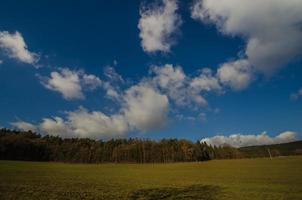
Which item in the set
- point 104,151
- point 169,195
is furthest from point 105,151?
point 169,195

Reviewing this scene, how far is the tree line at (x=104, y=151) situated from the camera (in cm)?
14075

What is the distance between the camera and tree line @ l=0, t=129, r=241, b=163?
141 m

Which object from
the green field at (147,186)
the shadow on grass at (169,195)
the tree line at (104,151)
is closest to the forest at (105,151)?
the tree line at (104,151)

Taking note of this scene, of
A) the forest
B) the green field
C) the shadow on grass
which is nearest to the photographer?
the shadow on grass

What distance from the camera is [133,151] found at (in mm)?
164000

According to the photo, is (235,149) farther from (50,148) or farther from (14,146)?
(14,146)

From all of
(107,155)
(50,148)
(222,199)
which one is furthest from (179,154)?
(222,199)

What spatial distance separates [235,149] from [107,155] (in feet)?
291

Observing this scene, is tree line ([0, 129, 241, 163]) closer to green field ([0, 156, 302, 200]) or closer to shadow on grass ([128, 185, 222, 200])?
green field ([0, 156, 302, 200])

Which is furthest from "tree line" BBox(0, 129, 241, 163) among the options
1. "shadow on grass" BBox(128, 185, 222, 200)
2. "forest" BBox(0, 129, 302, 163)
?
"shadow on grass" BBox(128, 185, 222, 200)

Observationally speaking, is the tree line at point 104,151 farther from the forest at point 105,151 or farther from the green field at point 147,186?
the green field at point 147,186

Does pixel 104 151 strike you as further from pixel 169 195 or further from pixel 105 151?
pixel 169 195

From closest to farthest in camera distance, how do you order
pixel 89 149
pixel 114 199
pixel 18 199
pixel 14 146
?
pixel 18 199 < pixel 114 199 < pixel 14 146 < pixel 89 149

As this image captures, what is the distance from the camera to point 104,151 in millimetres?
163875
